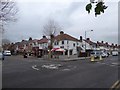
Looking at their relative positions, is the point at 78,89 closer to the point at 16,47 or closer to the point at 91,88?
the point at 91,88

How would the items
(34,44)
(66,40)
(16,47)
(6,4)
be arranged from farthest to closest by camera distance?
(16,47), (34,44), (66,40), (6,4)

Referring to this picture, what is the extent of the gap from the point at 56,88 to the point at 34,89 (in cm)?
105

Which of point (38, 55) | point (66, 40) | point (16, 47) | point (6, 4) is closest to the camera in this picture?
point (6, 4)

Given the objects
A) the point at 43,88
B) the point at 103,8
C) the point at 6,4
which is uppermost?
the point at 6,4

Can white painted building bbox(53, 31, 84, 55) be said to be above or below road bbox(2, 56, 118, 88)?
above

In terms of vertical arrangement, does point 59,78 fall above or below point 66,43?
below

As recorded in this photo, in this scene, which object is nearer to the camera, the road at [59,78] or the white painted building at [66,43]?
the road at [59,78]

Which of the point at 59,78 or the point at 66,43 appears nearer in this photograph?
the point at 59,78

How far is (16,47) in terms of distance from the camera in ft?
527

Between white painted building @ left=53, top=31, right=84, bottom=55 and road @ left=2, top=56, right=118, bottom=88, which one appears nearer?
road @ left=2, top=56, right=118, bottom=88

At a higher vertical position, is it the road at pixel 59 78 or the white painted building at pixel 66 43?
the white painted building at pixel 66 43

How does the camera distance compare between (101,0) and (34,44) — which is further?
(34,44)

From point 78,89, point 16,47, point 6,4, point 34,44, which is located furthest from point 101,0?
point 16,47

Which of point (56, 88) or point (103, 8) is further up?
point (103, 8)
